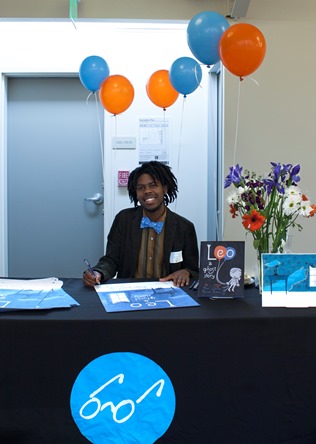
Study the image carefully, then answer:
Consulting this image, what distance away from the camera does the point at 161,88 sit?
2594 millimetres

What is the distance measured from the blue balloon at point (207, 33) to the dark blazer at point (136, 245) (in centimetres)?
87

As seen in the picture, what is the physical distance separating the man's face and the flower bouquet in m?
0.61

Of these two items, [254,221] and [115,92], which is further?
[115,92]

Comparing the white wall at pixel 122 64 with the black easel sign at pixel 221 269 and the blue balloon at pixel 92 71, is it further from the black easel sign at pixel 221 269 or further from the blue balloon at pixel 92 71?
the black easel sign at pixel 221 269

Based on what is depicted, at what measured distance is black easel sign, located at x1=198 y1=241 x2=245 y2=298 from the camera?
51.5 inches

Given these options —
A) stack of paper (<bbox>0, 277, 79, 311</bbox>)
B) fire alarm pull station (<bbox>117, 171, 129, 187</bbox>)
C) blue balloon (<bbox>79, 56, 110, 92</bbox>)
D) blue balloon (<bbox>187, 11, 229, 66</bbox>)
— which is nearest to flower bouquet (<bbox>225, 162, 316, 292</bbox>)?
stack of paper (<bbox>0, 277, 79, 311</bbox>)

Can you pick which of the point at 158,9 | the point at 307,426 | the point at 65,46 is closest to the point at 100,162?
the point at 65,46

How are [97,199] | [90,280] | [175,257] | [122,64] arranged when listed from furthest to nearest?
1. [97,199]
2. [122,64]
3. [175,257]
4. [90,280]

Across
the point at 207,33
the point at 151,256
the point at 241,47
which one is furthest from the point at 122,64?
the point at 151,256

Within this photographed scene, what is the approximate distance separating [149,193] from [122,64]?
1.67 m

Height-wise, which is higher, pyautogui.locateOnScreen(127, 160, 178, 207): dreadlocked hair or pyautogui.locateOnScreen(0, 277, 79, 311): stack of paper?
pyautogui.locateOnScreen(127, 160, 178, 207): dreadlocked hair

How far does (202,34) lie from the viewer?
1987mm

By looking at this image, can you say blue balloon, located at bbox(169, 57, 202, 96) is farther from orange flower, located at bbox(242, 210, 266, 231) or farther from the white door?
orange flower, located at bbox(242, 210, 266, 231)

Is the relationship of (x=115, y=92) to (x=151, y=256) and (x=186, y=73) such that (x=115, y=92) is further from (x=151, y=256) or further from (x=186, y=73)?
(x=151, y=256)
